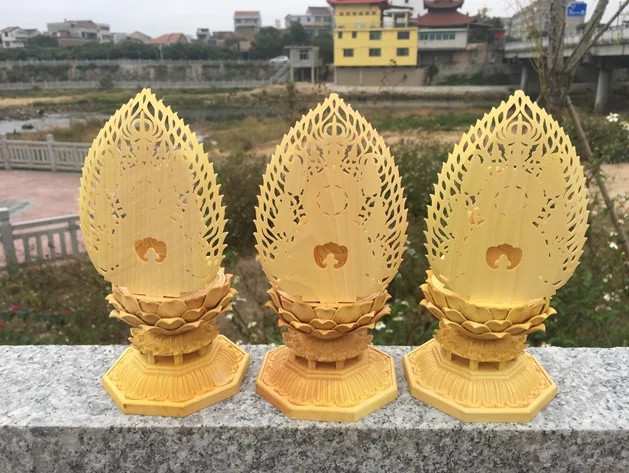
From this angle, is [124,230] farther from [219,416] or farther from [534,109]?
[534,109]

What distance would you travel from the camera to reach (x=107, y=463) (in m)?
1.22

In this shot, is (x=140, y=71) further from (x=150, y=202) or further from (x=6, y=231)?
(x=150, y=202)

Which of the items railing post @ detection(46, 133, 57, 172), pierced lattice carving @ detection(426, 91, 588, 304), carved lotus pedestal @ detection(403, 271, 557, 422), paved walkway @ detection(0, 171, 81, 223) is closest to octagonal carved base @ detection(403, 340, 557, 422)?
carved lotus pedestal @ detection(403, 271, 557, 422)

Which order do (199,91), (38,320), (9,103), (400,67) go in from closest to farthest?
1. (38,320)
2. (9,103)
3. (400,67)
4. (199,91)

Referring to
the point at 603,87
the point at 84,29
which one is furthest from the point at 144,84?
the point at 84,29

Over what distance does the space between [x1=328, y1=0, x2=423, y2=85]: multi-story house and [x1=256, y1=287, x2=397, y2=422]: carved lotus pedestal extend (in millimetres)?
17973

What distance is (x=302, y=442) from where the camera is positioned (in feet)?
3.92

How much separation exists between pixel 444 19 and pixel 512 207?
23.5 metres

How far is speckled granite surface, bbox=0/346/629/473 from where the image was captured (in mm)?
1186

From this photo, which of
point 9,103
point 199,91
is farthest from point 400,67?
point 9,103

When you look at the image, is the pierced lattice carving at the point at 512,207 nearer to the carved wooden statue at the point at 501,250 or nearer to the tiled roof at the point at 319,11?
the carved wooden statue at the point at 501,250

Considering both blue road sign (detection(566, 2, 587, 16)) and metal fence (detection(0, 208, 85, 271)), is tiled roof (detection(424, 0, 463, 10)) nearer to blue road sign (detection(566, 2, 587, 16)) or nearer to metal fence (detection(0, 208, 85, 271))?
blue road sign (detection(566, 2, 587, 16))

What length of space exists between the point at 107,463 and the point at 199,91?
22.1 m

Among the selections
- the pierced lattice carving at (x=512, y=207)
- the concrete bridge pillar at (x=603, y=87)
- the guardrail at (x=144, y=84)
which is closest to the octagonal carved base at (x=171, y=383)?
the pierced lattice carving at (x=512, y=207)
